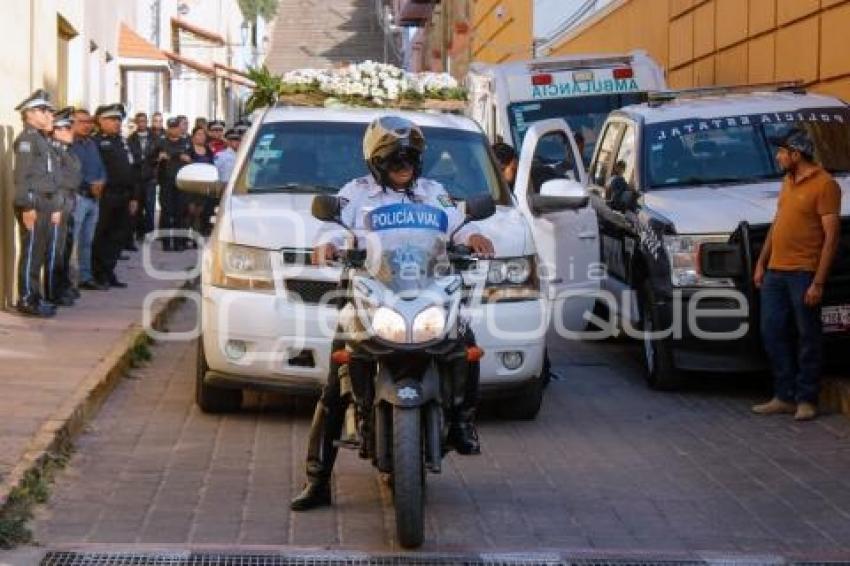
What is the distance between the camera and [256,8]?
67.8m

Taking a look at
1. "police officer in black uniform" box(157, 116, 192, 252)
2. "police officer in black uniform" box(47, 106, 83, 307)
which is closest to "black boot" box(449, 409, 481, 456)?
"police officer in black uniform" box(47, 106, 83, 307)

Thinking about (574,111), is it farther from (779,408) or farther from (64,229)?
(779,408)

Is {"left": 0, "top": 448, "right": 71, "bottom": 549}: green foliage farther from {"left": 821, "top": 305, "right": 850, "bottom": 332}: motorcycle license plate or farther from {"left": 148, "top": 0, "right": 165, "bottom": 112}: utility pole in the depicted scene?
{"left": 148, "top": 0, "right": 165, "bottom": 112}: utility pole

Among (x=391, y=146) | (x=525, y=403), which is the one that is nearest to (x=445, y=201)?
(x=391, y=146)

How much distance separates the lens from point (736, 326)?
10.8m

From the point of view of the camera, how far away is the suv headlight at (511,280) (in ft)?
31.0

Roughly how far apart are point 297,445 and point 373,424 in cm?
229

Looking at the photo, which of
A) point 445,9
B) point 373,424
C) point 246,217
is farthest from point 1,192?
point 445,9

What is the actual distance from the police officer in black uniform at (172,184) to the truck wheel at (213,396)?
46.0ft

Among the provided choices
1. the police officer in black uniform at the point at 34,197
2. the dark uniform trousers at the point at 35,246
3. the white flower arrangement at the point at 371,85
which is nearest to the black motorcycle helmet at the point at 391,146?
the white flower arrangement at the point at 371,85

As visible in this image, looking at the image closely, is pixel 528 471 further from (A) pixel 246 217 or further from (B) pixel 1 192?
(B) pixel 1 192

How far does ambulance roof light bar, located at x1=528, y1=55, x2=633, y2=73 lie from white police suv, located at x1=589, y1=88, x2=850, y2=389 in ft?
18.0

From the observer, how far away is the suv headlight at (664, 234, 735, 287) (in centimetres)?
1081

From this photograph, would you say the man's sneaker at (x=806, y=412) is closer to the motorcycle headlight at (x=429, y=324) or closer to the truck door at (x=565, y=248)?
the truck door at (x=565, y=248)
